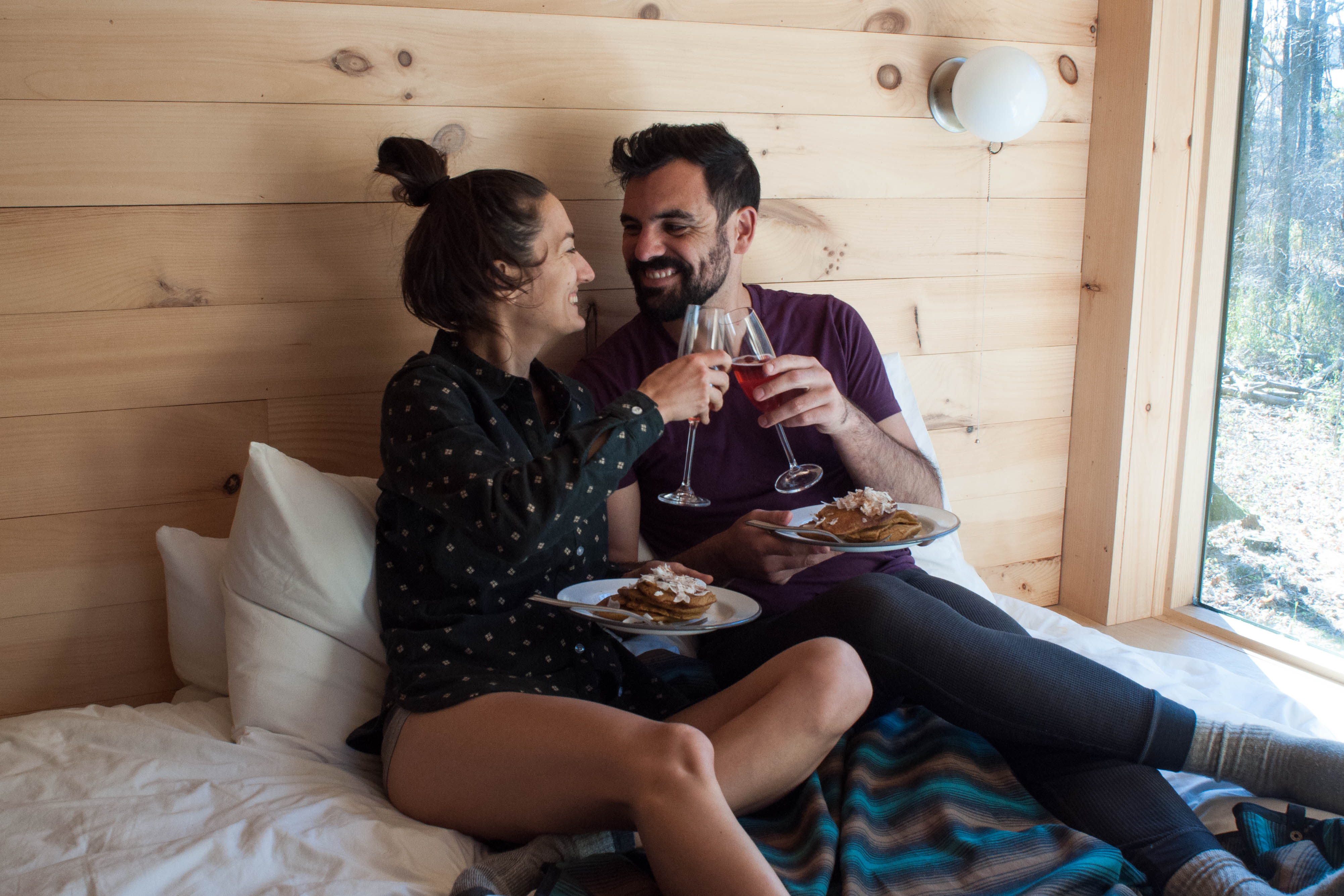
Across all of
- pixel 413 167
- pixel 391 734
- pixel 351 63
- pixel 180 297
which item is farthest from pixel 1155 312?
pixel 180 297

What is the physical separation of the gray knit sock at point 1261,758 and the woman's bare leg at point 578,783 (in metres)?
0.66

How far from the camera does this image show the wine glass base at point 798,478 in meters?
1.57

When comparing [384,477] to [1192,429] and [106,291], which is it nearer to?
[106,291]

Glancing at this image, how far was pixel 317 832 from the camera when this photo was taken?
3.73ft

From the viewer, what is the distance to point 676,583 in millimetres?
1336

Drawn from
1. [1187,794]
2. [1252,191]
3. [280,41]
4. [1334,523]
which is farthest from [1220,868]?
[280,41]

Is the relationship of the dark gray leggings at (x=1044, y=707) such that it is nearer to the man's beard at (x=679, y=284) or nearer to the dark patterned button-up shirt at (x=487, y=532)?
the dark patterned button-up shirt at (x=487, y=532)

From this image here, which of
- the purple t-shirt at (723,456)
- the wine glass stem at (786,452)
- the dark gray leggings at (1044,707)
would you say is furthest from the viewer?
the purple t-shirt at (723,456)

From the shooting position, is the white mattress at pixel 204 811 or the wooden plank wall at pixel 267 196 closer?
the white mattress at pixel 204 811

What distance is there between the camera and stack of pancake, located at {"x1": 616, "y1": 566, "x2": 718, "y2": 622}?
130 centimetres

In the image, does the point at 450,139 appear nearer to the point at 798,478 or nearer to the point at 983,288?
the point at 798,478

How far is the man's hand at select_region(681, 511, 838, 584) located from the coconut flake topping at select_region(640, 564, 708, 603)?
0.68ft

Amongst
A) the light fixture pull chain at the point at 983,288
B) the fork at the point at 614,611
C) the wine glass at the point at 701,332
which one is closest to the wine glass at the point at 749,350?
the wine glass at the point at 701,332

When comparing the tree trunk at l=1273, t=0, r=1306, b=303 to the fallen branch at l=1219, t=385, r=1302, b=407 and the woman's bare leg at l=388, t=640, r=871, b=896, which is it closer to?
the fallen branch at l=1219, t=385, r=1302, b=407
